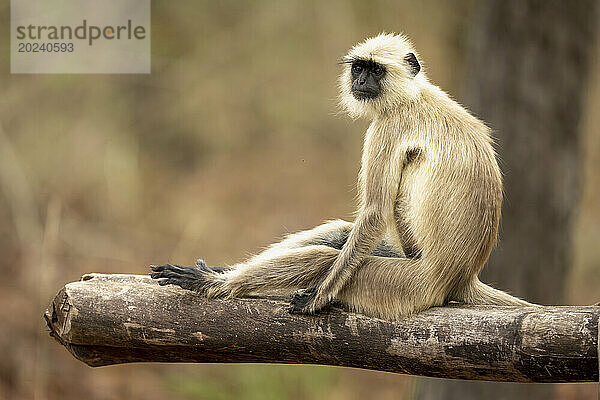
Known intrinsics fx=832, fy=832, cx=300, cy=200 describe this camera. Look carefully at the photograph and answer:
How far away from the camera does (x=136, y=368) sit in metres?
9.34

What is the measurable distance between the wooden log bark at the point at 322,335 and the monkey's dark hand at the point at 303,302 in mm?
38

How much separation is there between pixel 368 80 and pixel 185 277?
1.34 metres

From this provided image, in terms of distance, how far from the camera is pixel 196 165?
1137cm

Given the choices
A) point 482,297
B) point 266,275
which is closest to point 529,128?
point 482,297

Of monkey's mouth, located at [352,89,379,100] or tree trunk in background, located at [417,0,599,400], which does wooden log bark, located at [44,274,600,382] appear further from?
tree trunk in background, located at [417,0,599,400]

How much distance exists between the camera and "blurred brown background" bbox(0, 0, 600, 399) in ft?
30.0

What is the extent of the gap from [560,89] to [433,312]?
13.8 feet

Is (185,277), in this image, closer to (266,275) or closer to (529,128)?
(266,275)

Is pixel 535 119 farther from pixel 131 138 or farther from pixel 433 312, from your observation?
pixel 131 138

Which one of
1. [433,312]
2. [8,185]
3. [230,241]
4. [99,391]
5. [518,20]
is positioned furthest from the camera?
[230,241]

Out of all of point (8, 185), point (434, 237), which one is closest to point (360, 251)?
point (434, 237)

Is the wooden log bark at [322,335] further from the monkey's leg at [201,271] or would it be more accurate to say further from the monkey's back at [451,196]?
the monkey's back at [451,196]

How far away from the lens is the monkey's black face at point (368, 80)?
4164mm

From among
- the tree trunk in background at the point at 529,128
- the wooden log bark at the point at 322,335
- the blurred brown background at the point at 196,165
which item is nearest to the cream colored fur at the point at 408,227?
the wooden log bark at the point at 322,335
